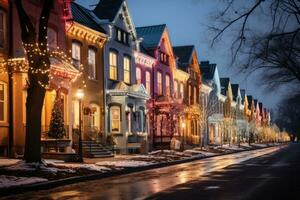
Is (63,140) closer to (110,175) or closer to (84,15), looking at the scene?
(110,175)

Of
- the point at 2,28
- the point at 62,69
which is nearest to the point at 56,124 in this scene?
the point at 62,69

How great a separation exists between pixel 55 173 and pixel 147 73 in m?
28.1

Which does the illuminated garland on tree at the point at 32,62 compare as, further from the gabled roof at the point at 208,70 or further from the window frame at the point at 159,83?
the gabled roof at the point at 208,70

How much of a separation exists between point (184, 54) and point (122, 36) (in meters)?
22.3

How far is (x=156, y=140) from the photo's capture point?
156 ft

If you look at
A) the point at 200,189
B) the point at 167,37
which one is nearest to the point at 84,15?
the point at 167,37

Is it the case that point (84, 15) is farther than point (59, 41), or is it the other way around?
point (84, 15)

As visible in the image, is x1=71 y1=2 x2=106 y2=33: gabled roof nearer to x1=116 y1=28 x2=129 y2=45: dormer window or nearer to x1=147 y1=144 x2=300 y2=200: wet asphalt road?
x1=116 y1=28 x2=129 y2=45: dormer window

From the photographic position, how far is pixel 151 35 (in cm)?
5075

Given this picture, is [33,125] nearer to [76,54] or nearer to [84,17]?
[76,54]

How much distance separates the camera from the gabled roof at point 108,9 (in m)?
39.4

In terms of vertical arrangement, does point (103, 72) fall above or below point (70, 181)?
above

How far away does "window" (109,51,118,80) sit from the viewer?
38.8m

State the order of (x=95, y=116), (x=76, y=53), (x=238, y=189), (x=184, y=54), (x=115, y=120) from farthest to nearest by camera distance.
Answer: (x=184, y=54) < (x=115, y=120) < (x=95, y=116) < (x=76, y=53) < (x=238, y=189)
